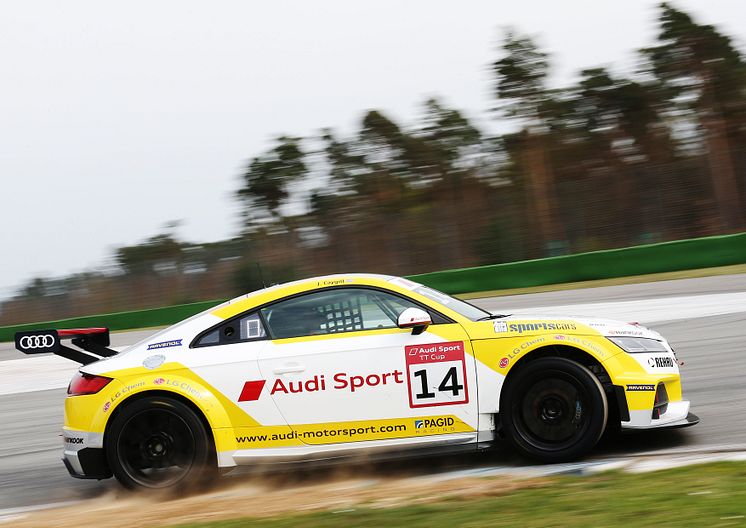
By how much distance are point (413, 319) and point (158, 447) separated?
2080 millimetres

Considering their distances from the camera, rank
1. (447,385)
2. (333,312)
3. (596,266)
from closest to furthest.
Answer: (447,385)
(333,312)
(596,266)

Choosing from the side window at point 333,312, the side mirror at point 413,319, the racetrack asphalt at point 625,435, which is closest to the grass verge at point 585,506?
the racetrack asphalt at point 625,435

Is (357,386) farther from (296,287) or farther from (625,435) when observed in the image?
(625,435)

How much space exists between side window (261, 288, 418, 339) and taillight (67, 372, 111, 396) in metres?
1.26

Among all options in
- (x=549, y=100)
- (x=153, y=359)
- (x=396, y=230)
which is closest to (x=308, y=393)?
(x=153, y=359)

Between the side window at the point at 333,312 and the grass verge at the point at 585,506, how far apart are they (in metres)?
1.24

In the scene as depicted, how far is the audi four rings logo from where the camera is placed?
6.82 metres

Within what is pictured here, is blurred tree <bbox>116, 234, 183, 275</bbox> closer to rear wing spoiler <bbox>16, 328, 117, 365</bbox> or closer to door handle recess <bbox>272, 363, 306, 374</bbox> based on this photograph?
rear wing spoiler <bbox>16, 328, 117, 365</bbox>

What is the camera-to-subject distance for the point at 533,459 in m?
6.03

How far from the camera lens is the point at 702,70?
35.2m

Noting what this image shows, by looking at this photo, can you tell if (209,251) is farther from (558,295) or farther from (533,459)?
(533,459)

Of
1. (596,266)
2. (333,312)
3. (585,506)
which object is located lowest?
(585,506)

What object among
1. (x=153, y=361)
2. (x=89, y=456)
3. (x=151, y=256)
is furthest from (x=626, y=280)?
(x=89, y=456)

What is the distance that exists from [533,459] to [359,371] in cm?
131
